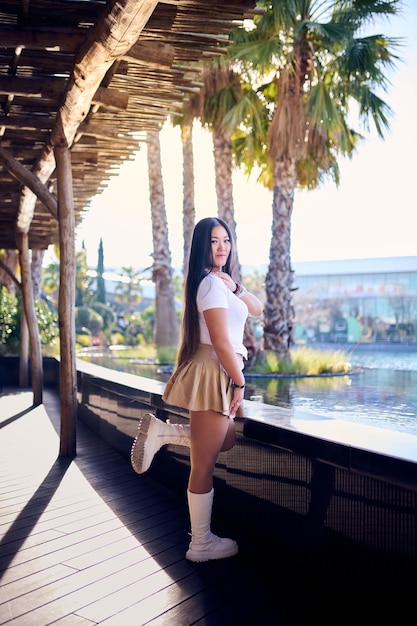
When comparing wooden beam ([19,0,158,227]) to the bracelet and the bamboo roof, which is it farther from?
the bracelet

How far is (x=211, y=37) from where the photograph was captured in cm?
433

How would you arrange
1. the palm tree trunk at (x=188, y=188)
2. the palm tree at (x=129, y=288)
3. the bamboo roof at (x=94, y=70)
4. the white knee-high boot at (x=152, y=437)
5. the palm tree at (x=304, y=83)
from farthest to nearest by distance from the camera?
the palm tree at (x=129, y=288)
the palm tree trunk at (x=188, y=188)
the palm tree at (x=304, y=83)
the bamboo roof at (x=94, y=70)
the white knee-high boot at (x=152, y=437)

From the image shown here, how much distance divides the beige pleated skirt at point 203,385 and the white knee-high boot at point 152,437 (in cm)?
35

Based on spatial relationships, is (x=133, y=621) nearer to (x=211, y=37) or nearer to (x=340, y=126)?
(x=211, y=37)

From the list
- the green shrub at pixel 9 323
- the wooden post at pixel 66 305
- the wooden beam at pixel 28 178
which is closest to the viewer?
the wooden post at pixel 66 305

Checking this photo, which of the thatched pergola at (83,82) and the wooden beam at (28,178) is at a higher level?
the thatched pergola at (83,82)

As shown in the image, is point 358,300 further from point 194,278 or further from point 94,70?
point 194,278

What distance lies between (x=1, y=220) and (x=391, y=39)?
9.24 m

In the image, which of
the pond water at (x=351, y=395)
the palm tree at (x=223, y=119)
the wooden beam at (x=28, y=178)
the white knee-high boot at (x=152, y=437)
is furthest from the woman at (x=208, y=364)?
the palm tree at (x=223, y=119)

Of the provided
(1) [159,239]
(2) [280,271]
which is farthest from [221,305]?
(1) [159,239]

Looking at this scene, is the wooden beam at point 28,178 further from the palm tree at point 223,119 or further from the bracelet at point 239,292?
the palm tree at point 223,119

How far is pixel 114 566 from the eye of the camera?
10.2 ft

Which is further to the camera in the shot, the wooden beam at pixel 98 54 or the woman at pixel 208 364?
the wooden beam at pixel 98 54

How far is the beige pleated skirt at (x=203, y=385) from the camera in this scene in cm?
296
